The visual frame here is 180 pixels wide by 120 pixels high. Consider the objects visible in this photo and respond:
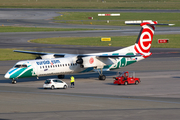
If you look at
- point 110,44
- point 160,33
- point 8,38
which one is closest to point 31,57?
point 110,44

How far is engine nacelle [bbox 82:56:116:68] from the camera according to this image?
1644 inches

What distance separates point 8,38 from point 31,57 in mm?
28655

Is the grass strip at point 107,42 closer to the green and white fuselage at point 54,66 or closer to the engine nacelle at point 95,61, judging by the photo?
the green and white fuselage at point 54,66

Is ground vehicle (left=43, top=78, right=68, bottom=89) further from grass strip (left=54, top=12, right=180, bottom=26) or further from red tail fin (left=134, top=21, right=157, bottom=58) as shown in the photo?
grass strip (left=54, top=12, right=180, bottom=26)

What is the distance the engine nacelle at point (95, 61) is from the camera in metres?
41.8

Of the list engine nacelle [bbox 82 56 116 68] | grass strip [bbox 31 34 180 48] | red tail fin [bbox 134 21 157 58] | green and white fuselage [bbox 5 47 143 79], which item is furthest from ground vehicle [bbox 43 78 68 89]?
grass strip [bbox 31 34 180 48]

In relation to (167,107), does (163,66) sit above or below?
above

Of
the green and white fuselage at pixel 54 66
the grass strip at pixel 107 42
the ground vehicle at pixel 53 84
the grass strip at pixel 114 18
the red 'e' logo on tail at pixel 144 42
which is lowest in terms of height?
the ground vehicle at pixel 53 84

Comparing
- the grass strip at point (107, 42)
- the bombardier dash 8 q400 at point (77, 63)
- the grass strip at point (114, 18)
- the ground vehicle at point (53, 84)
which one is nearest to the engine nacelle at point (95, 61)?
the bombardier dash 8 q400 at point (77, 63)

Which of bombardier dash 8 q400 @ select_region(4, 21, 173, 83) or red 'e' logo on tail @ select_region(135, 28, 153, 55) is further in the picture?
red 'e' logo on tail @ select_region(135, 28, 153, 55)

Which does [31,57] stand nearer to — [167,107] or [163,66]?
[163,66]

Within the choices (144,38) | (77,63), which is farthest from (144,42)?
(77,63)

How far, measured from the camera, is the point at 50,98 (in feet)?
100

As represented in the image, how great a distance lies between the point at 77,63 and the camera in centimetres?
4147
